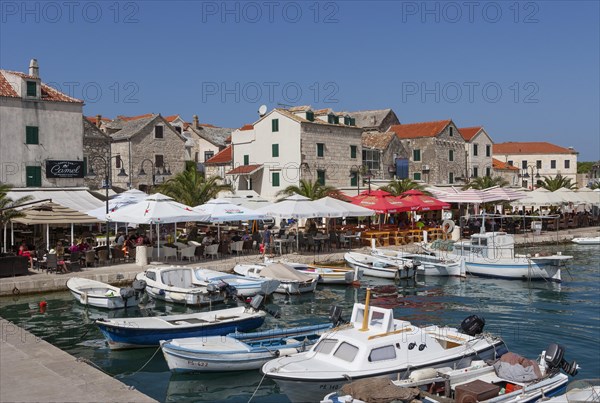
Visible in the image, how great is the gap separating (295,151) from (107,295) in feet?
95.7

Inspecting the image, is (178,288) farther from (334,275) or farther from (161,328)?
(334,275)

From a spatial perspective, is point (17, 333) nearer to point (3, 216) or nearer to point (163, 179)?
point (3, 216)

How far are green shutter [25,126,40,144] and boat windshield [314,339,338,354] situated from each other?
94.5 ft

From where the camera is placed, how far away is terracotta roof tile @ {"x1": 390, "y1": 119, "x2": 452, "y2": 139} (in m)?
63.7

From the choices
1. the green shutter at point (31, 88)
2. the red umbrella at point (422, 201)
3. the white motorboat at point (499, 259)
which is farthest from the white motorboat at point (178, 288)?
the red umbrella at point (422, 201)

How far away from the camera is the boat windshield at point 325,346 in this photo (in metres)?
14.0

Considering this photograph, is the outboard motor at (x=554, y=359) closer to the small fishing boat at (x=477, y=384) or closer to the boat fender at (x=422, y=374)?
the small fishing boat at (x=477, y=384)

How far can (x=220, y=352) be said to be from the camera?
15.4 m

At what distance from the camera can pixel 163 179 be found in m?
55.8

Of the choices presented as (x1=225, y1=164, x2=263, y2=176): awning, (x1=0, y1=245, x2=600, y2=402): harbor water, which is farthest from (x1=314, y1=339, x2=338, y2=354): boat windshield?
(x1=225, y1=164, x2=263, y2=176): awning

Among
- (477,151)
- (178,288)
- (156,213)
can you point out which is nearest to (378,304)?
(178,288)

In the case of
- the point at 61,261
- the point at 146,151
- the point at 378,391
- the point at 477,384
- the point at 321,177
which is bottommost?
the point at 477,384

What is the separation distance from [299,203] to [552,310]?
13.8 meters

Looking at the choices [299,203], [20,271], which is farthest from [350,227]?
[20,271]
